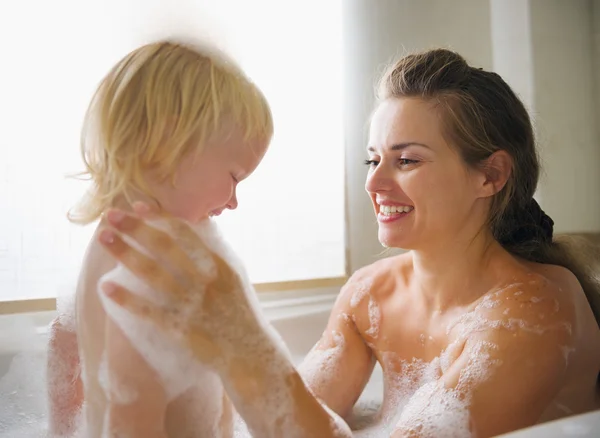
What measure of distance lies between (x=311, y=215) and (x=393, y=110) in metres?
0.26

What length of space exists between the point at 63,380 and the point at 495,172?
69 centimetres

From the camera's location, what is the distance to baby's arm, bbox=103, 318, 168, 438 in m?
0.58

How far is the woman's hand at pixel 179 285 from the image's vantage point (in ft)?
1.90

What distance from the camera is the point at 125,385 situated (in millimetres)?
584

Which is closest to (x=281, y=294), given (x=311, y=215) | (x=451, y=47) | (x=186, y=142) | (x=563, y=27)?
(x=311, y=215)

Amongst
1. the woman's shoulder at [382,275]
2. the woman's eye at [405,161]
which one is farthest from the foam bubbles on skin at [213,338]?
the woman's shoulder at [382,275]

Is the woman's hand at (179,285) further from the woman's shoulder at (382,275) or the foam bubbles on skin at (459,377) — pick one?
the woman's shoulder at (382,275)

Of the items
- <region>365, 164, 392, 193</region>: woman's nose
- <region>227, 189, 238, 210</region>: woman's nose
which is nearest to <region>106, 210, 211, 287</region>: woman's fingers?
<region>227, 189, 238, 210</region>: woman's nose

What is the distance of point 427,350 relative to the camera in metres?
0.97

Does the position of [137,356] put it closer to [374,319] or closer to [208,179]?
[208,179]

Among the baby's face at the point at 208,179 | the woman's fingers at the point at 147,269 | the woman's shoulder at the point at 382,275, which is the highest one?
the baby's face at the point at 208,179

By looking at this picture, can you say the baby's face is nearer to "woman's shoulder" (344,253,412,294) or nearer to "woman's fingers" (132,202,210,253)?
"woman's fingers" (132,202,210,253)

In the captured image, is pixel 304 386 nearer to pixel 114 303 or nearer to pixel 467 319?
pixel 114 303

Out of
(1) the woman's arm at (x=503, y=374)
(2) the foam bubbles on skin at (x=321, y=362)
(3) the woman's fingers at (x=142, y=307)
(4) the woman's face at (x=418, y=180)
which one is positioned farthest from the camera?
(2) the foam bubbles on skin at (x=321, y=362)
